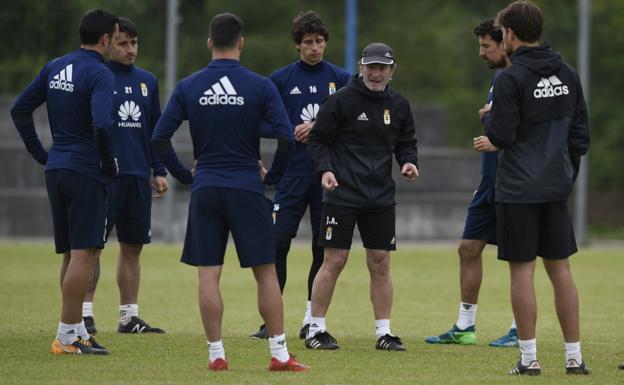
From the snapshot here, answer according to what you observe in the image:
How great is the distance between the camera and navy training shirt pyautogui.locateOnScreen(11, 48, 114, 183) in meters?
8.45

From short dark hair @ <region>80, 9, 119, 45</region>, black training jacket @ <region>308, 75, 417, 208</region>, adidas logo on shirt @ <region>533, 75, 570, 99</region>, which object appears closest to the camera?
adidas logo on shirt @ <region>533, 75, 570, 99</region>

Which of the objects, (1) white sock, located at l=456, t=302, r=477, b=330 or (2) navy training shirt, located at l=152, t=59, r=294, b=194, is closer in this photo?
(2) navy training shirt, located at l=152, t=59, r=294, b=194

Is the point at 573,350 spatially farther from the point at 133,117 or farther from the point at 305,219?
the point at 305,219

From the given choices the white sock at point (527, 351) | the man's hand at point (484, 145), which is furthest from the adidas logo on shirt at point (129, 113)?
the white sock at point (527, 351)

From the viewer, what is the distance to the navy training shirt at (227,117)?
757cm

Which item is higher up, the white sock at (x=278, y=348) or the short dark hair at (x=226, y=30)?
the short dark hair at (x=226, y=30)

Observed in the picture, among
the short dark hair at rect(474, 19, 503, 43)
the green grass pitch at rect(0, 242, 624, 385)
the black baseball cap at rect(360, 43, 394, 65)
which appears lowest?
the green grass pitch at rect(0, 242, 624, 385)

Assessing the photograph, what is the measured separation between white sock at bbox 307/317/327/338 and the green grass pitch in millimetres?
155

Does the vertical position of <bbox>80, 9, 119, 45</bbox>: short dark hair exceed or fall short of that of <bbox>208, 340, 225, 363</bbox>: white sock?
it exceeds it

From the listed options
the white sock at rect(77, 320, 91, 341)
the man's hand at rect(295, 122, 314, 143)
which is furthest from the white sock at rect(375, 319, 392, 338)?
the white sock at rect(77, 320, 91, 341)

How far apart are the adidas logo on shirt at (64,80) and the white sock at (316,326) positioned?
7.92ft

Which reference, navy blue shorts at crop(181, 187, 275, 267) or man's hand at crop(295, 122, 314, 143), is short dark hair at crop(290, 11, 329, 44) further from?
navy blue shorts at crop(181, 187, 275, 267)

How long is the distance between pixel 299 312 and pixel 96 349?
3714 millimetres

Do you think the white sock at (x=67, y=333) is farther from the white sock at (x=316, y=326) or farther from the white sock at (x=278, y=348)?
the white sock at (x=316, y=326)
